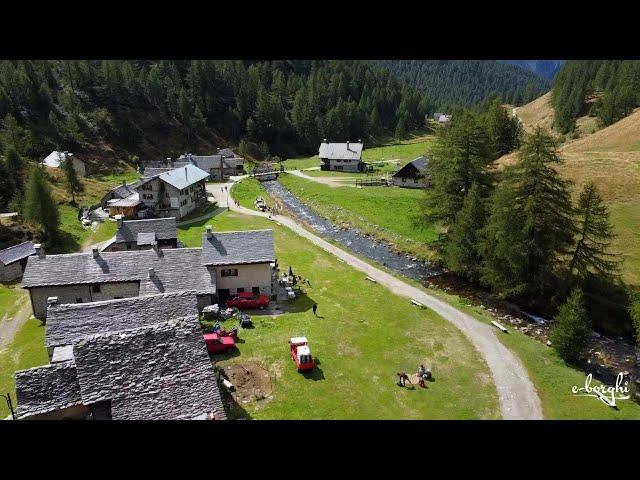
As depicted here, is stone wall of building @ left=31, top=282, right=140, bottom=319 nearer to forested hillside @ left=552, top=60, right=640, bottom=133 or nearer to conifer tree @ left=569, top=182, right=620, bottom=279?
conifer tree @ left=569, top=182, right=620, bottom=279

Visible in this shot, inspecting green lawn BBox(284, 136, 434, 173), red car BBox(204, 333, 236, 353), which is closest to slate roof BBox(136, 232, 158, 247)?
red car BBox(204, 333, 236, 353)

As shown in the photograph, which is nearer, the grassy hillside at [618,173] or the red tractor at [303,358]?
the red tractor at [303,358]

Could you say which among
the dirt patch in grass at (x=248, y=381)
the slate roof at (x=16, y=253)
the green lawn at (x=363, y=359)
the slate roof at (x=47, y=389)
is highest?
the slate roof at (x=47, y=389)

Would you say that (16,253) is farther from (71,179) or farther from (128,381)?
(128,381)

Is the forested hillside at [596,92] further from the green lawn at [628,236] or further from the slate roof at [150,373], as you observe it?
the slate roof at [150,373]

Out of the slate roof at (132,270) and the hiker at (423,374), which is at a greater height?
the slate roof at (132,270)

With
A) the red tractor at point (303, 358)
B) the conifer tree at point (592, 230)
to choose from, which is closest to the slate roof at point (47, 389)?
the red tractor at point (303, 358)
